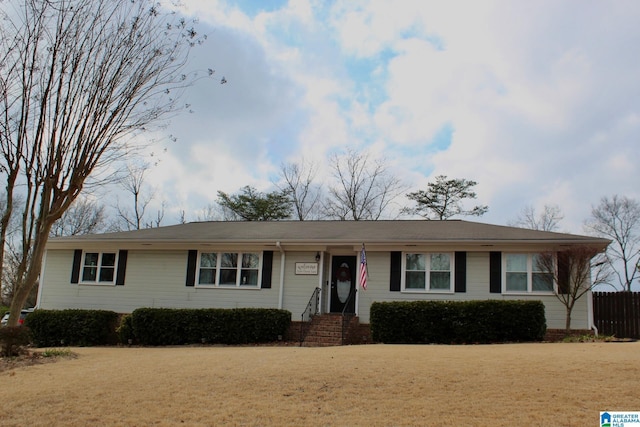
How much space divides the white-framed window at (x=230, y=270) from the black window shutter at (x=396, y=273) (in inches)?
Result: 164

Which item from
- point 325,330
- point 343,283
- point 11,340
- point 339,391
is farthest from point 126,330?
point 339,391

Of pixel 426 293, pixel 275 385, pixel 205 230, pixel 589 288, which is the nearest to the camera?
pixel 275 385

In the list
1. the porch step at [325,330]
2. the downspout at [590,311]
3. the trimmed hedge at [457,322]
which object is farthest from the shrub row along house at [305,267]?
the trimmed hedge at [457,322]

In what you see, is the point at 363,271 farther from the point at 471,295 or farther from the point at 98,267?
the point at 98,267

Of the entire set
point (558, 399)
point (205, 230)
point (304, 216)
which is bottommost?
point (558, 399)

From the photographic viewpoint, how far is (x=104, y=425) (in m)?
6.34

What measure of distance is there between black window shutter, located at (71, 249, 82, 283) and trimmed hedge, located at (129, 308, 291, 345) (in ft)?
12.4

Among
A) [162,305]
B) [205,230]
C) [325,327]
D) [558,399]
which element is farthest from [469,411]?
[205,230]

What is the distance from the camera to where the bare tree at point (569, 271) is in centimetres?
1395

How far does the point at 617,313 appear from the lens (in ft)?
50.5

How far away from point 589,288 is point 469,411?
31.2ft

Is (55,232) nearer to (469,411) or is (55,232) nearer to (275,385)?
(275,385)

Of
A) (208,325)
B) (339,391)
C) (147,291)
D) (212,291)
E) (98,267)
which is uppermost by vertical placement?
(98,267)

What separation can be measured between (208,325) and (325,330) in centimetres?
345
